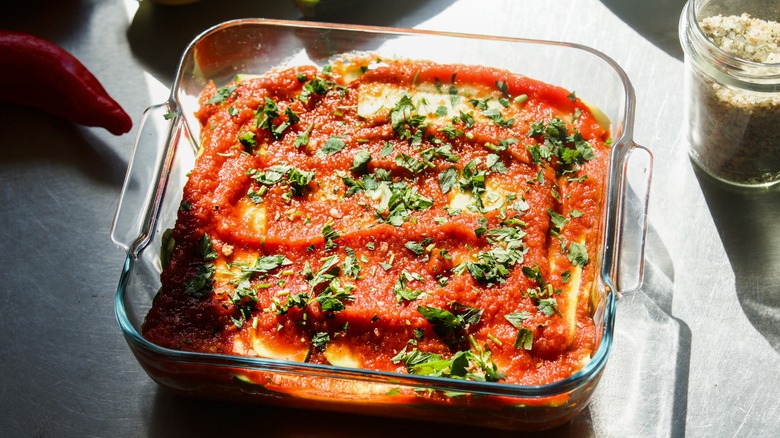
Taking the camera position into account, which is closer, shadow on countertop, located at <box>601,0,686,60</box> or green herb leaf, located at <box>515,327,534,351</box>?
green herb leaf, located at <box>515,327,534,351</box>

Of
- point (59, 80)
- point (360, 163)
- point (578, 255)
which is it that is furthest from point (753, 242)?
point (59, 80)

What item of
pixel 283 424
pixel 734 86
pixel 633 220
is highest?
pixel 734 86

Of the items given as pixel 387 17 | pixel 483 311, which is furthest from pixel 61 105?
pixel 483 311

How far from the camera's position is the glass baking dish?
1846mm

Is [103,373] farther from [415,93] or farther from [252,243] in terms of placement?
[415,93]

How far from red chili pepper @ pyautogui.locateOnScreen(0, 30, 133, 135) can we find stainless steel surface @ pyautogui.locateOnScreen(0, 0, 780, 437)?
0.32 feet

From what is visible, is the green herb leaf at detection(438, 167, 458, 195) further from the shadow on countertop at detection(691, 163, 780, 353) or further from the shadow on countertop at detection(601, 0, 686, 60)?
the shadow on countertop at detection(601, 0, 686, 60)

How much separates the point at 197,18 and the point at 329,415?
1614mm

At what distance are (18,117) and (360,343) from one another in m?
1.54

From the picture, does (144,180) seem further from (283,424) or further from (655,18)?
(655,18)

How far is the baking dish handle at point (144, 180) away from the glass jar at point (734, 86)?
1.47m

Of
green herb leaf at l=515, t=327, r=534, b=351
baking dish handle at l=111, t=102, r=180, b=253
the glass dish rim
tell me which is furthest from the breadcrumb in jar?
baking dish handle at l=111, t=102, r=180, b=253

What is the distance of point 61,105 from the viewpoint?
2656 mm

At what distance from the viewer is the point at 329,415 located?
2.09m
